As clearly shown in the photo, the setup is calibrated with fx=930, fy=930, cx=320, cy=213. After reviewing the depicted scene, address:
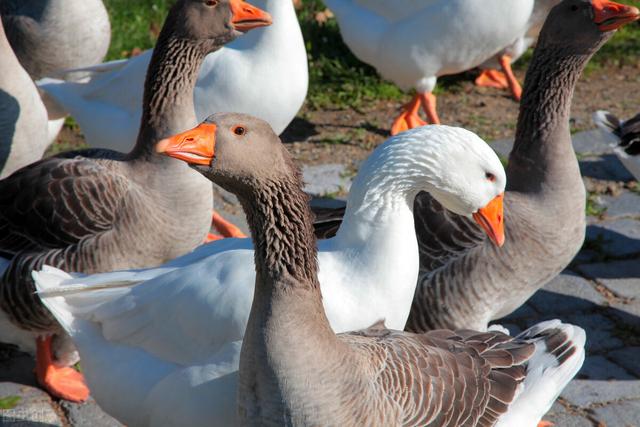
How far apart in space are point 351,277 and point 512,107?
14.6ft

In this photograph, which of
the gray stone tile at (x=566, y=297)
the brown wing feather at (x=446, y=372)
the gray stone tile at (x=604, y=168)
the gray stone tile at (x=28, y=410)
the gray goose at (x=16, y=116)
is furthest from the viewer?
the gray stone tile at (x=604, y=168)

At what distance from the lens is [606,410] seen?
166 inches

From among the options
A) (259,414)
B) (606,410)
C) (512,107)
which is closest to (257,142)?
(259,414)

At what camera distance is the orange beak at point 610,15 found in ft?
14.4

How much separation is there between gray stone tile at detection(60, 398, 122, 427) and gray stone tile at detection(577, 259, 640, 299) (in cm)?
281

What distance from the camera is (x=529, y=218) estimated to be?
4238mm

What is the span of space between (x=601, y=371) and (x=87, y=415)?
244 centimetres

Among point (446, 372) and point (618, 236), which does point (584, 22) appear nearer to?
point (618, 236)

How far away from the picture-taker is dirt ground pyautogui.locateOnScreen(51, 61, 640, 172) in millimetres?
6785

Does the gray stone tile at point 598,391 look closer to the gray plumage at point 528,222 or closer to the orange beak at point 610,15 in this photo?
the gray plumage at point 528,222

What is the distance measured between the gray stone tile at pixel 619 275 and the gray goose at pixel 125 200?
7.79 feet

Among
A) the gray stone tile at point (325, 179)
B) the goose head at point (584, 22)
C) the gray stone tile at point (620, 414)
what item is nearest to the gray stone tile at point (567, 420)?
the gray stone tile at point (620, 414)

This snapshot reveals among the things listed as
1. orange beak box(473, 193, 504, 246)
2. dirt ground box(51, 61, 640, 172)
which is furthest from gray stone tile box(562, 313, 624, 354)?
dirt ground box(51, 61, 640, 172)

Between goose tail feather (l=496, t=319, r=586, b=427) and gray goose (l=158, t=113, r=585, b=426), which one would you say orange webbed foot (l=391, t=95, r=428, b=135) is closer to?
goose tail feather (l=496, t=319, r=586, b=427)
